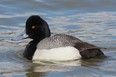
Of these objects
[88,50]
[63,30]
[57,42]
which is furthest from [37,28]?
[63,30]

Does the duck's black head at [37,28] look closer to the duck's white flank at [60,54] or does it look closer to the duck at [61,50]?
the duck at [61,50]

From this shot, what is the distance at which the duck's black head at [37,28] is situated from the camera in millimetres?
9148

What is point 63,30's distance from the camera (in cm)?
1136

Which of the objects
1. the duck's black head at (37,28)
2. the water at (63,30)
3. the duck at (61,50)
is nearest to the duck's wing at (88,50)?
the duck at (61,50)

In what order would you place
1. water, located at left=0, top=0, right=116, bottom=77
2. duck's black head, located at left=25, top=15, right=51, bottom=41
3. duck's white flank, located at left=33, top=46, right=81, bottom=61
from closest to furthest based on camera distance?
water, located at left=0, top=0, right=116, bottom=77
duck's white flank, located at left=33, top=46, right=81, bottom=61
duck's black head, located at left=25, top=15, right=51, bottom=41

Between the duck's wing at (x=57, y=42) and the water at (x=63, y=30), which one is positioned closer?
the water at (x=63, y=30)

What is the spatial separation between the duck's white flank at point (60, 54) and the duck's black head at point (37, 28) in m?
0.58

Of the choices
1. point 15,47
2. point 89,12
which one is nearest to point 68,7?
point 89,12

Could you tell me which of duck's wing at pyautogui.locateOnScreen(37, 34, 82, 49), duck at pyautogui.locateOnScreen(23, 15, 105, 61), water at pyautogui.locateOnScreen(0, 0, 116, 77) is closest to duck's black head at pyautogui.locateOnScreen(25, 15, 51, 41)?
duck at pyautogui.locateOnScreen(23, 15, 105, 61)

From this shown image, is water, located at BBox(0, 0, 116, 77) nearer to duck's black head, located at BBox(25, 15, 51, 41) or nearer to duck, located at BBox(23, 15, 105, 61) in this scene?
duck, located at BBox(23, 15, 105, 61)

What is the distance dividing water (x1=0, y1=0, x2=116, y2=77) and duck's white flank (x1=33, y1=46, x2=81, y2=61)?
0.12 m

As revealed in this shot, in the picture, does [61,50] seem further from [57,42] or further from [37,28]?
[37,28]

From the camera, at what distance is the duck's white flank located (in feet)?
28.3

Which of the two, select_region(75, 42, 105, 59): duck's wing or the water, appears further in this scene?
select_region(75, 42, 105, 59): duck's wing
